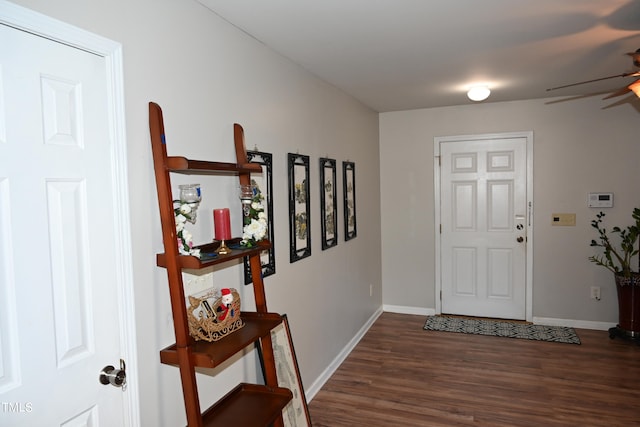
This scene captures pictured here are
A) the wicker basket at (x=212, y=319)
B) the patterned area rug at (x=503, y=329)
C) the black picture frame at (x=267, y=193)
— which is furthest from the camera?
the patterned area rug at (x=503, y=329)

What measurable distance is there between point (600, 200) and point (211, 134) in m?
4.14

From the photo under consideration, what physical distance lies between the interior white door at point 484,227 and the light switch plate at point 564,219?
0.96ft

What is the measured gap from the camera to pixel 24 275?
1316mm

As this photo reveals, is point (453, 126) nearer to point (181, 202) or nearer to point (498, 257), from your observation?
point (498, 257)

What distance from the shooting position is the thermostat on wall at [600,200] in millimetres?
4520

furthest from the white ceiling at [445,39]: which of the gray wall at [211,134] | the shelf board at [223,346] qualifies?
the shelf board at [223,346]

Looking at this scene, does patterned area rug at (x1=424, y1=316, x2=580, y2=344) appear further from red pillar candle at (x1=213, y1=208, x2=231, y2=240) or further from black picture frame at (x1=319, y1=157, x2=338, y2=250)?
red pillar candle at (x1=213, y1=208, x2=231, y2=240)

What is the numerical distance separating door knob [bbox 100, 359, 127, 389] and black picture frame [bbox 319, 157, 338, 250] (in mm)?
2126

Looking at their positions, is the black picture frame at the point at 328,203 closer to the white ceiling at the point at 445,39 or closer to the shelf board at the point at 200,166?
the white ceiling at the point at 445,39

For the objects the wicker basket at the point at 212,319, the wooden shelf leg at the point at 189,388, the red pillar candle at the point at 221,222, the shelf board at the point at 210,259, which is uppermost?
the red pillar candle at the point at 221,222

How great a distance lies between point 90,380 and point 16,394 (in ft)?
0.88

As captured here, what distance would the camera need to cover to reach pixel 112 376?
5.24 feet

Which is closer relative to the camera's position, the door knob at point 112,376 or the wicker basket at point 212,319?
the door knob at point 112,376

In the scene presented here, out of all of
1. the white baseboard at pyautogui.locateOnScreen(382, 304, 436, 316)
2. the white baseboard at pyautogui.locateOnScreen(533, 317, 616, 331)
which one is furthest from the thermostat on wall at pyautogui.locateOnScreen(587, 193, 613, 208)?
the white baseboard at pyautogui.locateOnScreen(382, 304, 436, 316)
